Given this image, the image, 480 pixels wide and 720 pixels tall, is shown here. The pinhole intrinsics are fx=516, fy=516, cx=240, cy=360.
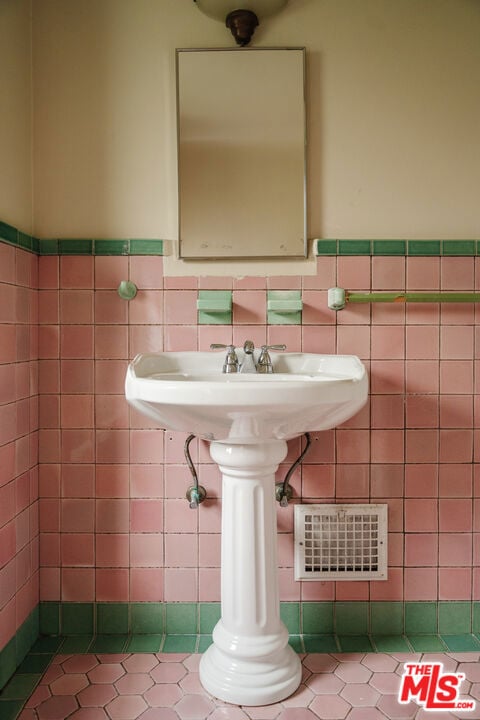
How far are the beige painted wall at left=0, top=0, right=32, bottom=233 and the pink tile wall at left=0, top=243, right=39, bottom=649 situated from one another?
15 cm

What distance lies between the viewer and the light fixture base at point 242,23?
64.2 inches

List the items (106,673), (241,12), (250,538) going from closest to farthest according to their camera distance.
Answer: (250,538) → (106,673) → (241,12)

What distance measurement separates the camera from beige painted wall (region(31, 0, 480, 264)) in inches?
66.7

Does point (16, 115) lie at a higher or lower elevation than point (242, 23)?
lower

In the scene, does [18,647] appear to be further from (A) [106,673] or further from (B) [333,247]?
(B) [333,247]

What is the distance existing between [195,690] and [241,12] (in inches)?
79.8

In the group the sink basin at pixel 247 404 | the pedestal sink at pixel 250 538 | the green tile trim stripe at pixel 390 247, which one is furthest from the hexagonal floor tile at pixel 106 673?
the green tile trim stripe at pixel 390 247

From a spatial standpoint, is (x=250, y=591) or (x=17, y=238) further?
(x=17, y=238)

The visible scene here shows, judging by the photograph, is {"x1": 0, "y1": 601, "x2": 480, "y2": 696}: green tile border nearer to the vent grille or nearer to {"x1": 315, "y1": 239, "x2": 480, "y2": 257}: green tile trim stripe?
the vent grille

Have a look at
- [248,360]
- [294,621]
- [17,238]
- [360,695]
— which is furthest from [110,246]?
[360,695]

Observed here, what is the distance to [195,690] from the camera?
4.68 ft

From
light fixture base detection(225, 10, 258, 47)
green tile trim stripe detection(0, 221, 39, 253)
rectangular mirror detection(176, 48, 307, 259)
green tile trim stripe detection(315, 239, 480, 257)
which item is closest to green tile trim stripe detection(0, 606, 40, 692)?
green tile trim stripe detection(0, 221, 39, 253)

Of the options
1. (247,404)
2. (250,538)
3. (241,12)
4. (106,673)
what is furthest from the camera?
(241,12)

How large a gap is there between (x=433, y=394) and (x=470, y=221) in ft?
1.93
